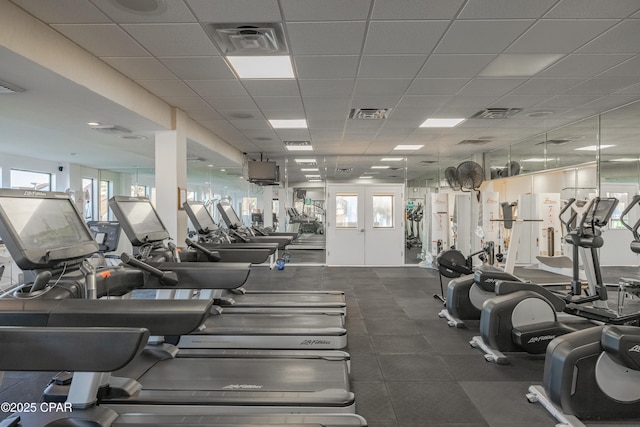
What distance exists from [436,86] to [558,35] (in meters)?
1.46

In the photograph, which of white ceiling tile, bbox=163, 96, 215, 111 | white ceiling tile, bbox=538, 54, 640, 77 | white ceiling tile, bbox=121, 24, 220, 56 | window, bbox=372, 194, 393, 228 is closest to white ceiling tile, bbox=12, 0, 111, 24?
white ceiling tile, bbox=121, 24, 220, 56

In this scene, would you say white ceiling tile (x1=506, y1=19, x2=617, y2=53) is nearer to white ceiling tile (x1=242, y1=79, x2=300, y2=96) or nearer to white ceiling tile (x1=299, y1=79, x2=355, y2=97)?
white ceiling tile (x1=299, y1=79, x2=355, y2=97)

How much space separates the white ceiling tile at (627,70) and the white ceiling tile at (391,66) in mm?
2129

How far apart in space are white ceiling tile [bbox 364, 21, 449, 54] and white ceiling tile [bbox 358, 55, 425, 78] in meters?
0.14

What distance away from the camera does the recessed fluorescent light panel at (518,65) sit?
3.72m

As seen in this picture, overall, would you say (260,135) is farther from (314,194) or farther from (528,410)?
(314,194)

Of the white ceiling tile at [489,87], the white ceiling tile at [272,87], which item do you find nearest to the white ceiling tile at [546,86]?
the white ceiling tile at [489,87]

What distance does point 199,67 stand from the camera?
3959 millimetres

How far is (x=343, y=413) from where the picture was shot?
2.25 meters

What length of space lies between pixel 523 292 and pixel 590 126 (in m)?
4.39

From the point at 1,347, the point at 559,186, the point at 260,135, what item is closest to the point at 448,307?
the point at 1,347

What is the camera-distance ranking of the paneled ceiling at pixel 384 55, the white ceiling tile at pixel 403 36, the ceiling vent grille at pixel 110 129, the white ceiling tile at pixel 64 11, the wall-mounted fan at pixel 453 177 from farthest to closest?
the wall-mounted fan at pixel 453 177, the ceiling vent grille at pixel 110 129, the white ceiling tile at pixel 403 36, the paneled ceiling at pixel 384 55, the white ceiling tile at pixel 64 11

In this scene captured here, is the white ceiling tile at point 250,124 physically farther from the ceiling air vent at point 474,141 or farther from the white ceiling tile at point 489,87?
the ceiling air vent at point 474,141

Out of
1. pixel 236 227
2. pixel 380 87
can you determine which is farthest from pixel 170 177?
pixel 380 87
